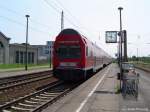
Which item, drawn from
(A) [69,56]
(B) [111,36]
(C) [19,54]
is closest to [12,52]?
(C) [19,54]

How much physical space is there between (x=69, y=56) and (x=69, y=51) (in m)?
0.39

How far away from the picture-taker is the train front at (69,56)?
24.2 m

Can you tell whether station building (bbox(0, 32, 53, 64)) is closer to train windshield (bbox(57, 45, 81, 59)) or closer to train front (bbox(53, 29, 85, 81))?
train front (bbox(53, 29, 85, 81))

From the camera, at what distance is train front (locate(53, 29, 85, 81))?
953 inches

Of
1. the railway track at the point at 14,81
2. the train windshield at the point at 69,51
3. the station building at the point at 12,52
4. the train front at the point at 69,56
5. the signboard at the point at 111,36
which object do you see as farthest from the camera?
the station building at the point at 12,52

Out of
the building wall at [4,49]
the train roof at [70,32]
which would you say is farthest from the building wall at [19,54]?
the train roof at [70,32]

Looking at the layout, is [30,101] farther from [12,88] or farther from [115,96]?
[12,88]

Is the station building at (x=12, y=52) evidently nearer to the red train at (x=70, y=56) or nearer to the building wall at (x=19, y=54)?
the building wall at (x=19, y=54)

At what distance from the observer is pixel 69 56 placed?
24.6 meters

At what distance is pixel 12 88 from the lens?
820 inches

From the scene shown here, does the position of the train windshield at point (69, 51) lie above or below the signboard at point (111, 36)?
below

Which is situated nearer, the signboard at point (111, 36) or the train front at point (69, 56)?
the train front at point (69, 56)

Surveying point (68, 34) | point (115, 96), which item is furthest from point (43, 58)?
point (115, 96)

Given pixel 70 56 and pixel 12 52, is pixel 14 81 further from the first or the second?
pixel 12 52
